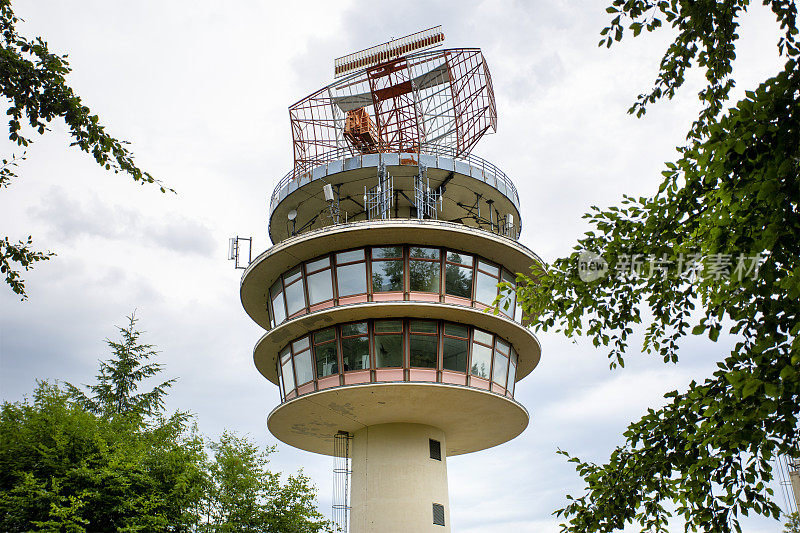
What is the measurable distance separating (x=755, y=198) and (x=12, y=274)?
39.3ft

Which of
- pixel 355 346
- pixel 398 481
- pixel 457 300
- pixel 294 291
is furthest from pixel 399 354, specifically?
pixel 398 481

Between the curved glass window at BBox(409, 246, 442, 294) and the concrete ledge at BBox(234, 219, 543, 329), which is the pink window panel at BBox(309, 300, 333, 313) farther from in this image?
the curved glass window at BBox(409, 246, 442, 294)

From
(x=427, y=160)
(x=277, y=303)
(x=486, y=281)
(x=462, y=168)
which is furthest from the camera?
(x=462, y=168)

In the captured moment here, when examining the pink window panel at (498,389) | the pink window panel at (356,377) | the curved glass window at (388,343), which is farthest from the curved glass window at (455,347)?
the pink window panel at (356,377)

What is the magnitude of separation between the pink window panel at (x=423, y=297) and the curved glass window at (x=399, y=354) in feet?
3.03

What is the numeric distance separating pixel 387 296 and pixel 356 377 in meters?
3.43

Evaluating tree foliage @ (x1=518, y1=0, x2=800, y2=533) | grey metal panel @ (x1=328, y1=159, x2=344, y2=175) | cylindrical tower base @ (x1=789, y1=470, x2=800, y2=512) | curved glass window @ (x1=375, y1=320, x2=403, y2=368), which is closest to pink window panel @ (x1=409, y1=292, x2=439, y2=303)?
curved glass window @ (x1=375, y1=320, x2=403, y2=368)

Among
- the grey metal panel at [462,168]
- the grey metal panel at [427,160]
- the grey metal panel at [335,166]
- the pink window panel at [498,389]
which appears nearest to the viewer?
the pink window panel at [498,389]

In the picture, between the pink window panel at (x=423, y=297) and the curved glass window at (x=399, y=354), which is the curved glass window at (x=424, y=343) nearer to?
the curved glass window at (x=399, y=354)

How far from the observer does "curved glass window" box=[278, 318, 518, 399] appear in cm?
2680

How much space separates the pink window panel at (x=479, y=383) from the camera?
27266 mm

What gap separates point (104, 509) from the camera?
76.2 ft

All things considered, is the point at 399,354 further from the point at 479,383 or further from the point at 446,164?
the point at 446,164

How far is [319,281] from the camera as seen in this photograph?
92.0ft
